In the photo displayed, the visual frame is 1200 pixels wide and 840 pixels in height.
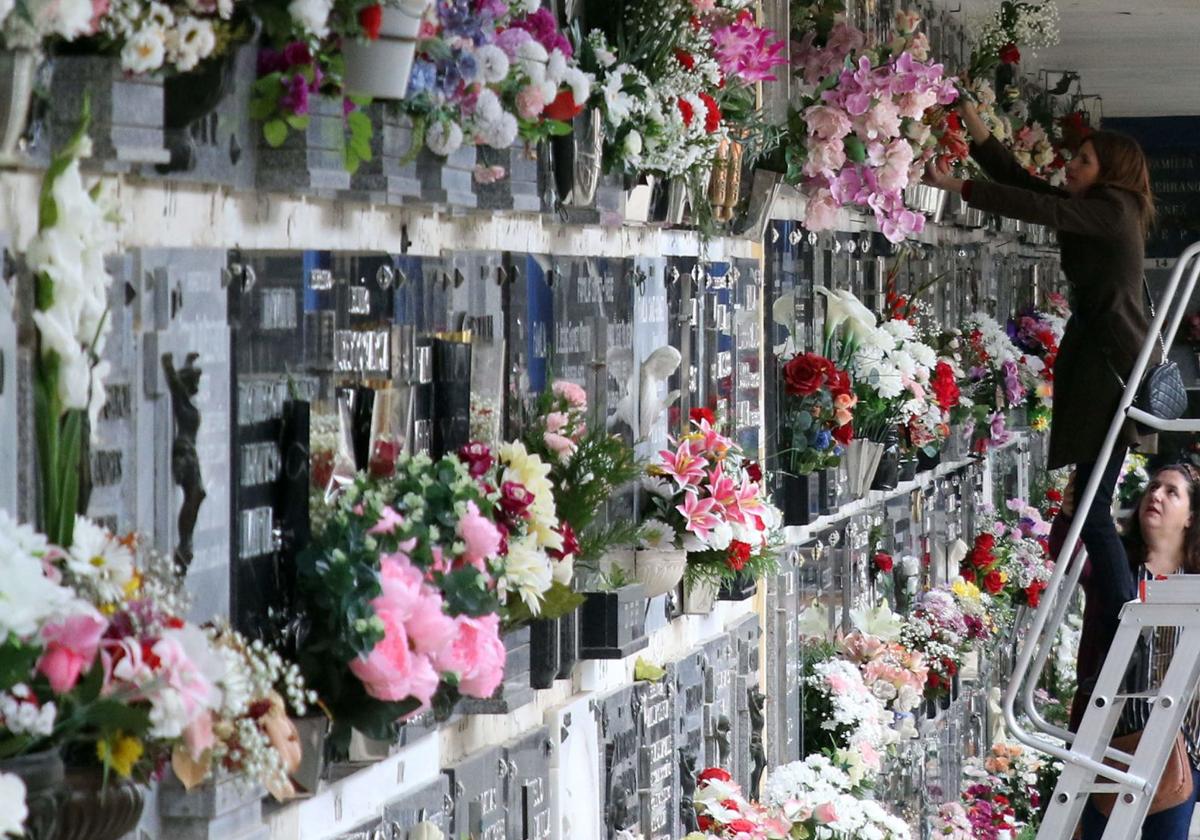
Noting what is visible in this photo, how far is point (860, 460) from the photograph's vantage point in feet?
19.7

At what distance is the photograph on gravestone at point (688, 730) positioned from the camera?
4.41 meters

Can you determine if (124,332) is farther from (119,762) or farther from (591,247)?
(591,247)

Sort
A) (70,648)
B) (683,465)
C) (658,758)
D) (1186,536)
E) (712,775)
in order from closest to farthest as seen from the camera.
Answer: (70,648) < (683,465) < (658,758) < (712,775) < (1186,536)

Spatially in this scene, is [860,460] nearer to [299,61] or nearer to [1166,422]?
[1166,422]

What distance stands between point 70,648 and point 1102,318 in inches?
173

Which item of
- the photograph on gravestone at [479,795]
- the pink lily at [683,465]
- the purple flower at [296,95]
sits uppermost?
the purple flower at [296,95]

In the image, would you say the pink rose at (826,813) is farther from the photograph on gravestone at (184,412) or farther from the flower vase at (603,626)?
the photograph on gravestone at (184,412)

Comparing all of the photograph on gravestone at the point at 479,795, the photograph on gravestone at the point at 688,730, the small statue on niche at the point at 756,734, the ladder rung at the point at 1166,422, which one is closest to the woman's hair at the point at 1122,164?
the ladder rung at the point at 1166,422

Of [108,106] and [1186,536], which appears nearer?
[108,106]

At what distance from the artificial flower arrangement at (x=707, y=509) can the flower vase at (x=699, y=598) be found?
0.32ft

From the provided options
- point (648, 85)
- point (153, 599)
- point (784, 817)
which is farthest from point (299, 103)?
point (784, 817)

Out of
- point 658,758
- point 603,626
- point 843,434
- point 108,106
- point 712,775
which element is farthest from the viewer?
point 843,434

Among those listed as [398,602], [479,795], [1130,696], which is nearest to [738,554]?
[479,795]

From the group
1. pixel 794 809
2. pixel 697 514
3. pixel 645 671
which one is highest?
pixel 697 514
